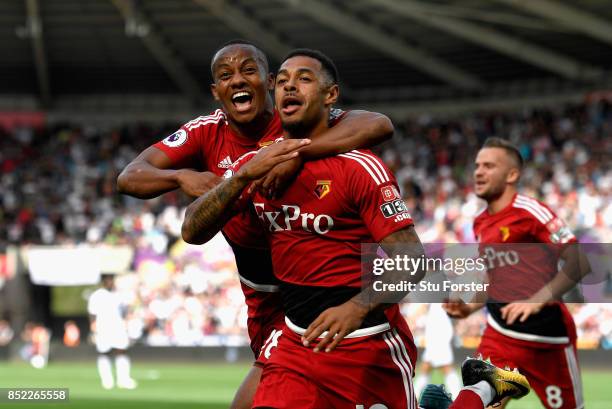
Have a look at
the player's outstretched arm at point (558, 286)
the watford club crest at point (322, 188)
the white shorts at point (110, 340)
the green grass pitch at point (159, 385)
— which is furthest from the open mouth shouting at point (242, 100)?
the white shorts at point (110, 340)

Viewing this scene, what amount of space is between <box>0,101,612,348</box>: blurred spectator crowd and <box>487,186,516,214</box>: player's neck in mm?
11906

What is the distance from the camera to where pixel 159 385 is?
63.9 feet

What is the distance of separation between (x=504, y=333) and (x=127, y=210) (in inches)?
1032

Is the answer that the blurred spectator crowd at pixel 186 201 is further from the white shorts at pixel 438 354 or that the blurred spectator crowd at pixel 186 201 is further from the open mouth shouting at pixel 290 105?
the open mouth shouting at pixel 290 105

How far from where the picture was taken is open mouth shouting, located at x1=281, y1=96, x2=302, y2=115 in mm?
5293

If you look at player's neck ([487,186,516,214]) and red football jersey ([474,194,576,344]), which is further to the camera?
player's neck ([487,186,516,214])

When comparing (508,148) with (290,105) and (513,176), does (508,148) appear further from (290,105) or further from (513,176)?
(290,105)

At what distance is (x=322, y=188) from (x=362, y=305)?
0.61 m

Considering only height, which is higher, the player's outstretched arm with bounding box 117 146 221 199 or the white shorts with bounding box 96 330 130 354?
the white shorts with bounding box 96 330 130 354

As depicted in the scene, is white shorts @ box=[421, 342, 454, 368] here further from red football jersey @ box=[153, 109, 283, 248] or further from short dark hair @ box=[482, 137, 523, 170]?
red football jersey @ box=[153, 109, 283, 248]

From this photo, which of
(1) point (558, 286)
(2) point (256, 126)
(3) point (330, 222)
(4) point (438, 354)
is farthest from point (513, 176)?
(4) point (438, 354)

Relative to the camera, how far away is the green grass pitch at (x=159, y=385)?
15101 mm

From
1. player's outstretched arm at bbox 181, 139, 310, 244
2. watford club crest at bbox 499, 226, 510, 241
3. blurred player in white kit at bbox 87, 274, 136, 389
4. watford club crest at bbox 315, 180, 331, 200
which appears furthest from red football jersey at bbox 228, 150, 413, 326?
blurred player in white kit at bbox 87, 274, 136, 389

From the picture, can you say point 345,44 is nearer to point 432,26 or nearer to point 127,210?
point 432,26
